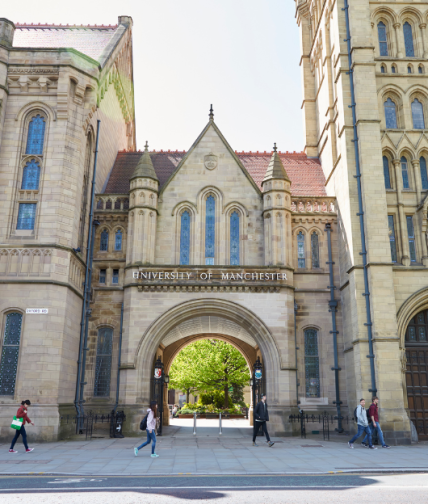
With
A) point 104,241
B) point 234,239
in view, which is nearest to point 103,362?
point 104,241

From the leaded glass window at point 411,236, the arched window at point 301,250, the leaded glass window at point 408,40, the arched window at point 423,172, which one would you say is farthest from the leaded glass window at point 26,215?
the leaded glass window at point 408,40

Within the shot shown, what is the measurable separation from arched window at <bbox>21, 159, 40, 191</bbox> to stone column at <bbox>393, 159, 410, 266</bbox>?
53.5 feet

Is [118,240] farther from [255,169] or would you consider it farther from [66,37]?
[66,37]

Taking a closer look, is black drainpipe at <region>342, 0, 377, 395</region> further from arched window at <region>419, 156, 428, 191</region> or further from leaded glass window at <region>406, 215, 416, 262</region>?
arched window at <region>419, 156, 428, 191</region>

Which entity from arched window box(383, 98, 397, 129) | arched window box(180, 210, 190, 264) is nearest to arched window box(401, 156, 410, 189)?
arched window box(383, 98, 397, 129)

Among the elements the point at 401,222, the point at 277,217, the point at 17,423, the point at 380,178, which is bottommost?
the point at 17,423

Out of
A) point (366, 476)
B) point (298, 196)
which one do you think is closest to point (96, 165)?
point (298, 196)

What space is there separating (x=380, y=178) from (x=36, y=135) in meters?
15.5

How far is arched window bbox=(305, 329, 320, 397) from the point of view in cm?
2278

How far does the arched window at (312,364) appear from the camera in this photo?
2278cm

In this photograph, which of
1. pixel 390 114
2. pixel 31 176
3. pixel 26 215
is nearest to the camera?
pixel 26 215

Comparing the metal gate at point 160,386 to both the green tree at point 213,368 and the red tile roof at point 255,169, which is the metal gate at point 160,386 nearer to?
the red tile roof at point 255,169

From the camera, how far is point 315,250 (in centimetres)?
2464

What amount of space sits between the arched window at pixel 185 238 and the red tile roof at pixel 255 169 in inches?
115
